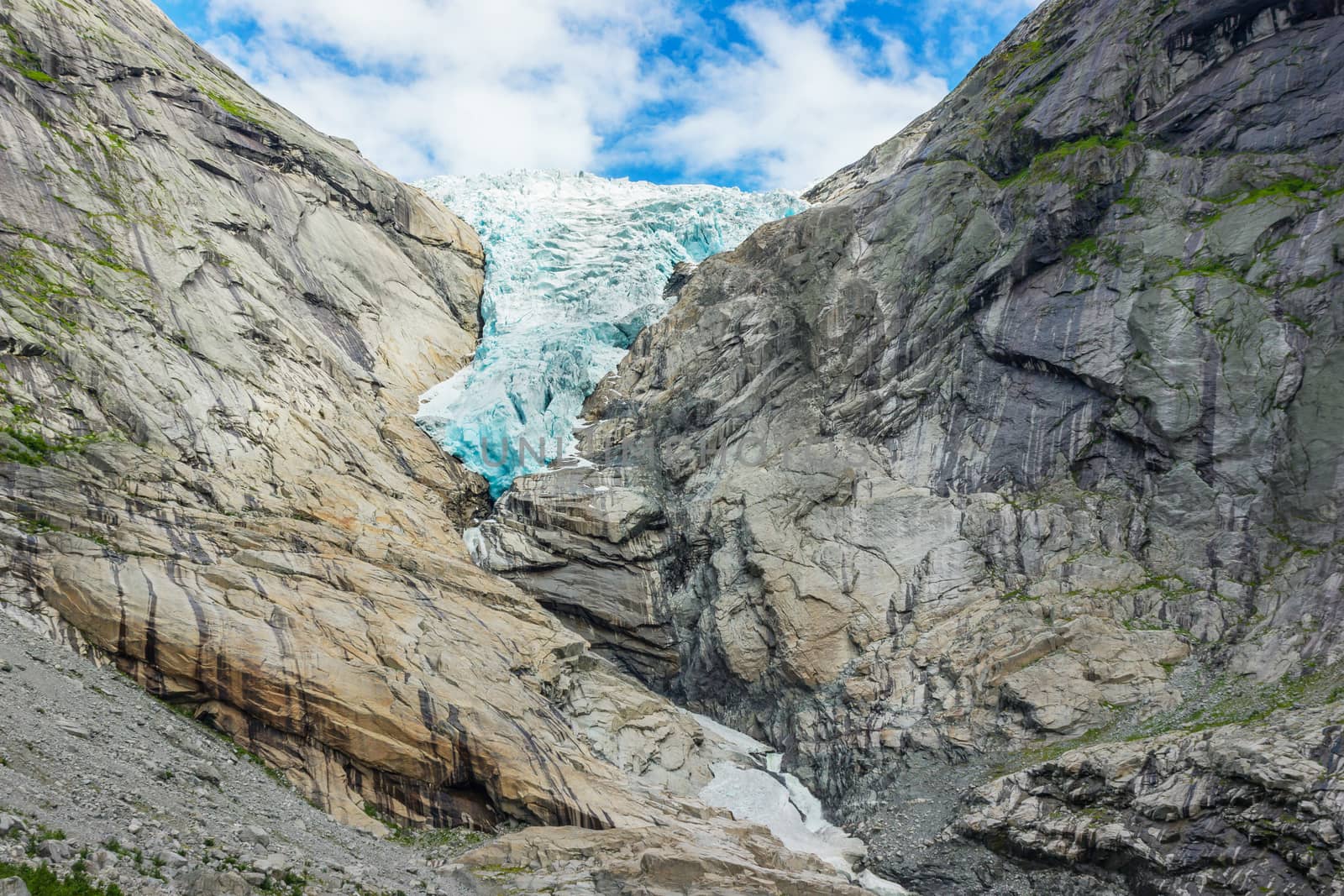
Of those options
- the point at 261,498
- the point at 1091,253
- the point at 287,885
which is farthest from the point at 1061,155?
the point at 287,885

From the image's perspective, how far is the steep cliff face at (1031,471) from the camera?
93.9 feet

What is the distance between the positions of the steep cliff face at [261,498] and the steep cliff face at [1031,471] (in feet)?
16.2

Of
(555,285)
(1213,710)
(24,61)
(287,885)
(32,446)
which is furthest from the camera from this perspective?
(555,285)

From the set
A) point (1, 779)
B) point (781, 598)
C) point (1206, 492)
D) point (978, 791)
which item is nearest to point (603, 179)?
point (781, 598)

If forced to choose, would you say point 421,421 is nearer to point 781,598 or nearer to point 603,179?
point 781,598

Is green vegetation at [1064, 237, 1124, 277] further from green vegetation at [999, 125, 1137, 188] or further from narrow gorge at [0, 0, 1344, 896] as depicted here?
green vegetation at [999, 125, 1137, 188]

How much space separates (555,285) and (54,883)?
4884cm

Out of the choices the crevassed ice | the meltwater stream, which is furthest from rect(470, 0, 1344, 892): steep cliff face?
the crevassed ice

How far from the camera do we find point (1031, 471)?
37.5 meters

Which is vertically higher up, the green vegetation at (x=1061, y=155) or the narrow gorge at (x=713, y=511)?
the green vegetation at (x=1061, y=155)

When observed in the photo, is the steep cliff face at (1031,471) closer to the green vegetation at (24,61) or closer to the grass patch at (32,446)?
the grass patch at (32,446)

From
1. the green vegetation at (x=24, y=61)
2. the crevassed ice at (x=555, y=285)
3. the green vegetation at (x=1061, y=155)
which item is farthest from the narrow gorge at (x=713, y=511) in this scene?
the green vegetation at (x=24, y=61)

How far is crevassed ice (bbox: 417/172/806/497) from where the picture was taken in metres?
47.2

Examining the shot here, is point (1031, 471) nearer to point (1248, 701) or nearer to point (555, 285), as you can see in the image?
point (1248, 701)
